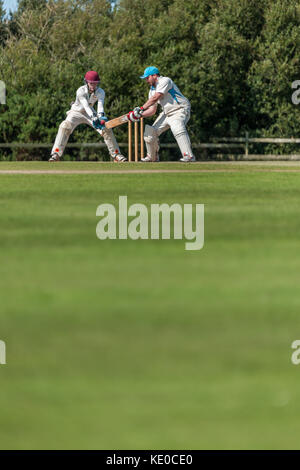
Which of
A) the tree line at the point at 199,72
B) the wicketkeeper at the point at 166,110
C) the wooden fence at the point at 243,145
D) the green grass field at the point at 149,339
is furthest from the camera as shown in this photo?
the wooden fence at the point at 243,145

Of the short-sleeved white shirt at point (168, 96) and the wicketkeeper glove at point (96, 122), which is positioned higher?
the short-sleeved white shirt at point (168, 96)

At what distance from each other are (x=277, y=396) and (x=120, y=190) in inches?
521

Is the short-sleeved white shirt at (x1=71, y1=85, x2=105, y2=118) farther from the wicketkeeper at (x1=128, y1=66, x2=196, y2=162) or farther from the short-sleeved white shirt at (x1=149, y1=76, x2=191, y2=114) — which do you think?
the short-sleeved white shirt at (x1=149, y1=76, x2=191, y2=114)

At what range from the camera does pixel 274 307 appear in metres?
6.98

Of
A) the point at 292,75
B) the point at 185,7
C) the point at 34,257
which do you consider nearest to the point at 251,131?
the point at 292,75

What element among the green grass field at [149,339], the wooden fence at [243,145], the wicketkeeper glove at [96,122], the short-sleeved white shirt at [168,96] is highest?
the wooden fence at [243,145]

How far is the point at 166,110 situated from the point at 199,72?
23.0 feet

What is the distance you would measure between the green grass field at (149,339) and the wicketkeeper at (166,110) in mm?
16522

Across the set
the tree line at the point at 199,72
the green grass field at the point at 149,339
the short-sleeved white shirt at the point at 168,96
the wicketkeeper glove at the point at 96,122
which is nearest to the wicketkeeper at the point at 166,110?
the short-sleeved white shirt at the point at 168,96

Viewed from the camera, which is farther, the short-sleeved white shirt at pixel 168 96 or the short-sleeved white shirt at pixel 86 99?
the short-sleeved white shirt at pixel 86 99

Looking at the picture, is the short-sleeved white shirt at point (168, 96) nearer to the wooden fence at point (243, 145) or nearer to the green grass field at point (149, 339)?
the wooden fence at point (243, 145)

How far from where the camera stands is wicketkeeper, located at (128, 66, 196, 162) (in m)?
28.5

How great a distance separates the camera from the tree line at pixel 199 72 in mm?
34312
